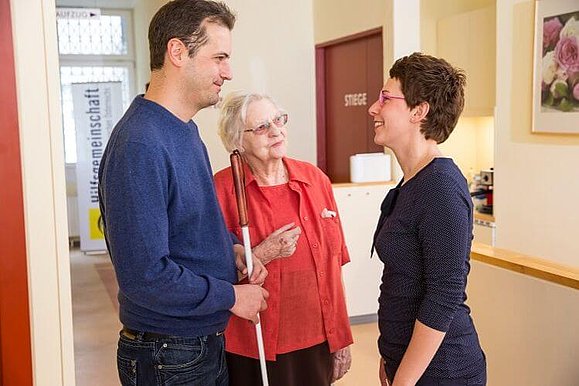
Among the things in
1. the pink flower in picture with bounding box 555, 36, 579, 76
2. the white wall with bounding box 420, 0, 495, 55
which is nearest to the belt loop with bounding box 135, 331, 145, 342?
the pink flower in picture with bounding box 555, 36, 579, 76

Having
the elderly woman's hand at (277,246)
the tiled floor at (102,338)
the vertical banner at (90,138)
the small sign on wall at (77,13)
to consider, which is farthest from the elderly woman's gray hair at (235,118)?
the vertical banner at (90,138)

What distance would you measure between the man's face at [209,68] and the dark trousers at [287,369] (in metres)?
0.91

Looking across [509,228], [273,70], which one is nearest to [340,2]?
[273,70]

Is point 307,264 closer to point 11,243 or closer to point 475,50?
point 11,243

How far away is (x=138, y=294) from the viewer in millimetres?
1478

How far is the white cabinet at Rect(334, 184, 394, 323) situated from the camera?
4594 mm

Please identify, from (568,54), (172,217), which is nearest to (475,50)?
(568,54)

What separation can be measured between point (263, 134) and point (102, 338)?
3195 mm

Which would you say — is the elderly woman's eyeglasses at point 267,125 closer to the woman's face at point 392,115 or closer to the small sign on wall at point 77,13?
the woman's face at point 392,115

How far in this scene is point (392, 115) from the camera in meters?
1.67

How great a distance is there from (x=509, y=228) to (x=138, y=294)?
343cm

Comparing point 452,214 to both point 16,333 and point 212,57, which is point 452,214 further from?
point 16,333

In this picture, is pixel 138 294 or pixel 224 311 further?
pixel 224 311

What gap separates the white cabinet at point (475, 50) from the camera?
4699 mm
